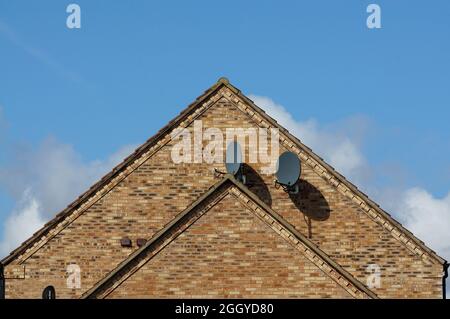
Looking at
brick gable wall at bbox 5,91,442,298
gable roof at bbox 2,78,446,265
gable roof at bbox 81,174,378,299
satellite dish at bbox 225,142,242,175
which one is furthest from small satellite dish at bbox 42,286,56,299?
satellite dish at bbox 225,142,242,175

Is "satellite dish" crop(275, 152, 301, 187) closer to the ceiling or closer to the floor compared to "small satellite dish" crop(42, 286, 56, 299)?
closer to the ceiling

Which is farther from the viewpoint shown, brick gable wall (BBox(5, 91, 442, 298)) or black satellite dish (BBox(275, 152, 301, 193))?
brick gable wall (BBox(5, 91, 442, 298))

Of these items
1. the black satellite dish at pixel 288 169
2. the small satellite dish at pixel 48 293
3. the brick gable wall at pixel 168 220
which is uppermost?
the black satellite dish at pixel 288 169

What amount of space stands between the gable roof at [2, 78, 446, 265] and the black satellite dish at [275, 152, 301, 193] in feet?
4.01

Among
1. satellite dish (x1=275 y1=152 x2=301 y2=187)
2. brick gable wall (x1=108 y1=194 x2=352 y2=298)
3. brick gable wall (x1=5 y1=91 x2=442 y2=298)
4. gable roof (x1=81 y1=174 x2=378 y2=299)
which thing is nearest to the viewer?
gable roof (x1=81 y1=174 x2=378 y2=299)

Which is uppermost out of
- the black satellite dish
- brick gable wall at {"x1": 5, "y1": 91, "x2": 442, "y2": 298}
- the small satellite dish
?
the black satellite dish

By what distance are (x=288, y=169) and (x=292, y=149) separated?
1281 mm

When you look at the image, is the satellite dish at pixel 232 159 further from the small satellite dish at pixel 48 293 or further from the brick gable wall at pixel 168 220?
the small satellite dish at pixel 48 293

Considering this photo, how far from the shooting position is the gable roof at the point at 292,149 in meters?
36.0

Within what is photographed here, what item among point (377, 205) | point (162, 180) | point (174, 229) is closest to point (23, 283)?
point (162, 180)

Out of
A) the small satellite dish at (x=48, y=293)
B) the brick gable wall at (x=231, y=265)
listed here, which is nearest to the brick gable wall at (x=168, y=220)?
the small satellite dish at (x=48, y=293)

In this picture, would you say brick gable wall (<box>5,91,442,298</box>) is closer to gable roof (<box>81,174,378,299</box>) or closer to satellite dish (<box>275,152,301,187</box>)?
satellite dish (<box>275,152,301,187</box>)

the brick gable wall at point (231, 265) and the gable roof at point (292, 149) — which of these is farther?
the gable roof at point (292, 149)

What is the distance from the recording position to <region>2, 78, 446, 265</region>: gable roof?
36031 mm
